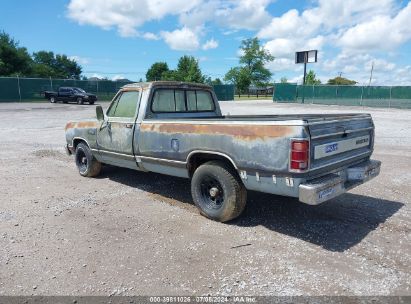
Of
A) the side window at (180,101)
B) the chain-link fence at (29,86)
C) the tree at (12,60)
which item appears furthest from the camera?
the tree at (12,60)

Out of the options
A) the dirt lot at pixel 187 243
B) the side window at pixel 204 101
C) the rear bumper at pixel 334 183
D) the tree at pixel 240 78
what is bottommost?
the dirt lot at pixel 187 243

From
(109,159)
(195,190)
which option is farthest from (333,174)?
(109,159)

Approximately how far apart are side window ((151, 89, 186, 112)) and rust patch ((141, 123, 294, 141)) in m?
0.66

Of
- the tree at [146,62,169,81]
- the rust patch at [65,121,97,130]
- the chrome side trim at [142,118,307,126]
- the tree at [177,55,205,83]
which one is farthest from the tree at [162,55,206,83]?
the chrome side trim at [142,118,307,126]

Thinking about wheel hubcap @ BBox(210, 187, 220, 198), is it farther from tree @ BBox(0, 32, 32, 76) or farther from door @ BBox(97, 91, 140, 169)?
tree @ BBox(0, 32, 32, 76)

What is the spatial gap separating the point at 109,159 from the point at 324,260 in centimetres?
423

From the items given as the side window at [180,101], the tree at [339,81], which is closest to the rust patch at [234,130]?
the side window at [180,101]

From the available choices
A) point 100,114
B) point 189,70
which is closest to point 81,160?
point 100,114

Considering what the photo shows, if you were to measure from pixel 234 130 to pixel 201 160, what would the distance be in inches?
38.0

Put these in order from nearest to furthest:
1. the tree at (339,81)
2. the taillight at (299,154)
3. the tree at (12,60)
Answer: the taillight at (299,154)
the tree at (12,60)
the tree at (339,81)

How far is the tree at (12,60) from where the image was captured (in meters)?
50.6

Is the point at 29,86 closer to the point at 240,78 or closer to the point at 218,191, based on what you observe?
the point at 218,191

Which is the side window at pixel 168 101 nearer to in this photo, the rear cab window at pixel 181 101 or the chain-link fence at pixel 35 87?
the rear cab window at pixel 181 101

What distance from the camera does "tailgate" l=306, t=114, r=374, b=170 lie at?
399 cm
